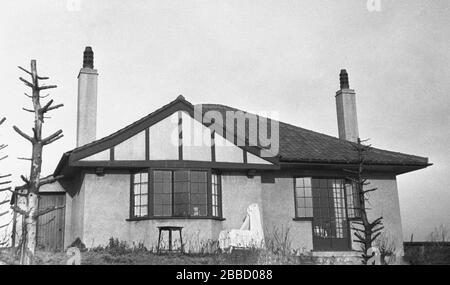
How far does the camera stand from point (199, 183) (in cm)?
1736

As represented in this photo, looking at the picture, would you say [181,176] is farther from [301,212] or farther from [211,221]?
[301,212]

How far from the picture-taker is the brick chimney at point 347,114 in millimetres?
22781

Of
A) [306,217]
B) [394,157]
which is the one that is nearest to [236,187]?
[306,217]

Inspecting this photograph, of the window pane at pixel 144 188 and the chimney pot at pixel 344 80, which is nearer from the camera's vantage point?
the window pane at pixel 144 188

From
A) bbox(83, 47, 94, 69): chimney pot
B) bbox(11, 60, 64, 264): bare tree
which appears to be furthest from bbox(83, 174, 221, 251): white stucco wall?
→ bbox(11, 60, 64, 264): bare tree

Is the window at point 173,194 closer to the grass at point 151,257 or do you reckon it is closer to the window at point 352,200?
the grass at point 151,257

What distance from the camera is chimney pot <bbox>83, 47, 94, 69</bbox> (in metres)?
19.5

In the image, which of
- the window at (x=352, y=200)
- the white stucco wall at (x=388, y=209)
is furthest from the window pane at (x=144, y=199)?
the white stucco wall at (x=388, y=209)

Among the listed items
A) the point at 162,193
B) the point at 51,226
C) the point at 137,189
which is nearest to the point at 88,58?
the point at 137,189

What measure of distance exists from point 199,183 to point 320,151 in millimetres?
4860

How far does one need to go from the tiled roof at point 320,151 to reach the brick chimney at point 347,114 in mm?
899

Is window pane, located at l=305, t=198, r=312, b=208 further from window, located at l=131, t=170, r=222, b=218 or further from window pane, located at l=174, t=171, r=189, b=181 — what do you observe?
window pane, located at l=174, t=171, r=189, b=181
